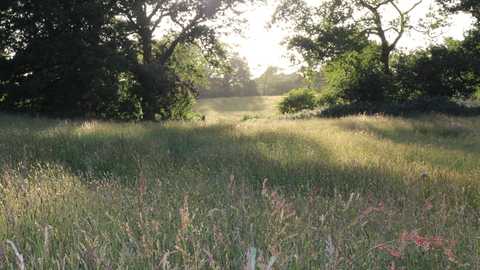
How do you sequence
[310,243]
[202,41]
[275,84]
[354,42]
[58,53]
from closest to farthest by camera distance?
[310,243] < [58,53] < [202,41] < [354,42] < [275,84]

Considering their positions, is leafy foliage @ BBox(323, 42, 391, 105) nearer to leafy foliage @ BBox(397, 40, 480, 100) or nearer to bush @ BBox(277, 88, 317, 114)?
leafy foliage @ BBox(397, 40, 480, 100)

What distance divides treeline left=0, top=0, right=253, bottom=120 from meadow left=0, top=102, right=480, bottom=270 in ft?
26.8

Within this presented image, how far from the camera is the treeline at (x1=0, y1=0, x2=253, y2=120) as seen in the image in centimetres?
1692

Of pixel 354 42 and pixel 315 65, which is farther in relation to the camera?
pixel 315 65

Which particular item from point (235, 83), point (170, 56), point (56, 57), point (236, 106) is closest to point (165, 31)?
point (170, 56)

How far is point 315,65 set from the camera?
27344 mm

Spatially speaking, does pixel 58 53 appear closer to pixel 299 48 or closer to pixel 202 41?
pixel 202 41

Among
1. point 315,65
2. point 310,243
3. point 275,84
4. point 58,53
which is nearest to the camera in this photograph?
point 310,243

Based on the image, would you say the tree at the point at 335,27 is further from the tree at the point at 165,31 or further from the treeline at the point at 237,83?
the treeline at the point at 237,83

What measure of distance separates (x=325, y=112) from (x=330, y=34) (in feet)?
21.5

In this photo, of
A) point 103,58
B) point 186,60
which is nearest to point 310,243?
point 103,58

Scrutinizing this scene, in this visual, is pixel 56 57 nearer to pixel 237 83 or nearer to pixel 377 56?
pixel 377 56

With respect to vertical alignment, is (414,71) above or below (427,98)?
above

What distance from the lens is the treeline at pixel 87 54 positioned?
1692 cm
